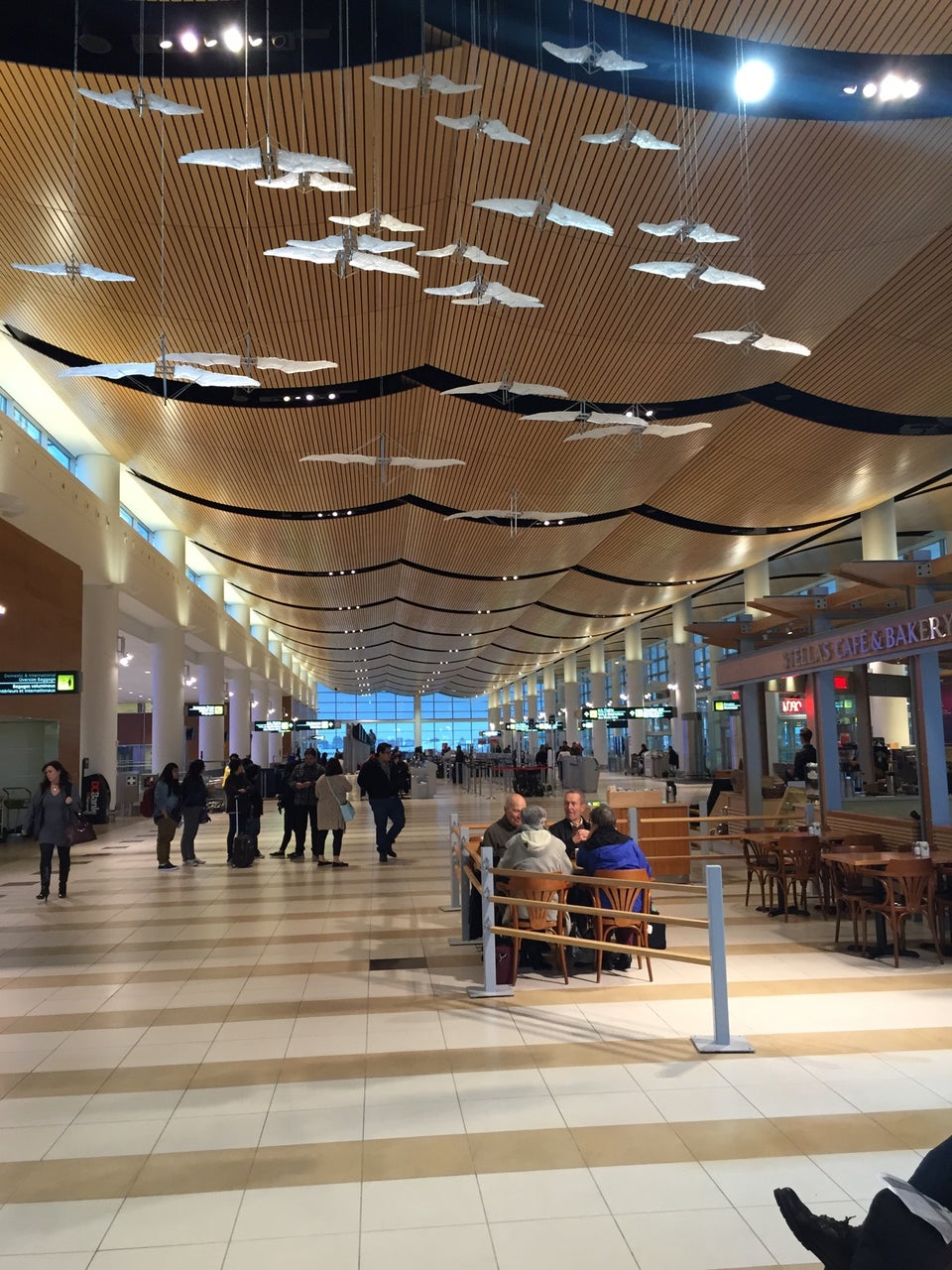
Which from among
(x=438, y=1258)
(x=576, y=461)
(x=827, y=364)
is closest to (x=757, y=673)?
(x=827, y=364)

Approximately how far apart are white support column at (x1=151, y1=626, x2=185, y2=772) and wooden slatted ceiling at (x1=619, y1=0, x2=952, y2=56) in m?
20.9

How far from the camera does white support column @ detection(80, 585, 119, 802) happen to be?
61.7ft

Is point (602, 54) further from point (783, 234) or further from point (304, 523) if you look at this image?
point (304, 523)

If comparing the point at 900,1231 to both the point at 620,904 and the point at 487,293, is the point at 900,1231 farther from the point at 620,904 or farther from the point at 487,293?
the point at 487,293

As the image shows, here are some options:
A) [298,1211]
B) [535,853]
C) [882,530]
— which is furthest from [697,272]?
[882,530]

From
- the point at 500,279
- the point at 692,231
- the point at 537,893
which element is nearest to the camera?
the point at 537,893

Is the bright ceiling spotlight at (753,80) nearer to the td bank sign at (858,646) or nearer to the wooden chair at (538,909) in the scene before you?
the td bank sign at (858,646)

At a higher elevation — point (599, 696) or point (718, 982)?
point (599, 696)

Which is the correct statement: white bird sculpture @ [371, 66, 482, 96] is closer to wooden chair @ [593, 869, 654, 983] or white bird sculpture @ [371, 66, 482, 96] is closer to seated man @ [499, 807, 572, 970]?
seated man @ [499, 807, 572, 970]

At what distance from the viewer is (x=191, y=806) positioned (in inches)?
503

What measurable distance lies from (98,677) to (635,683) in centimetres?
2609

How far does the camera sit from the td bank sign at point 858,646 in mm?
7992

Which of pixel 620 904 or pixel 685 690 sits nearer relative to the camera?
pixel 620 904

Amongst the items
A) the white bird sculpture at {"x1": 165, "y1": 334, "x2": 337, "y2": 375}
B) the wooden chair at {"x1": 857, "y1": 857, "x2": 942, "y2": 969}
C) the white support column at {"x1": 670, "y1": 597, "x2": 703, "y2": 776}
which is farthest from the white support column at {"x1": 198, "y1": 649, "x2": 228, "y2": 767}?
the wooden chair at {"x1": 857, "y1": 857, "x2": 942, "y2": 969}
